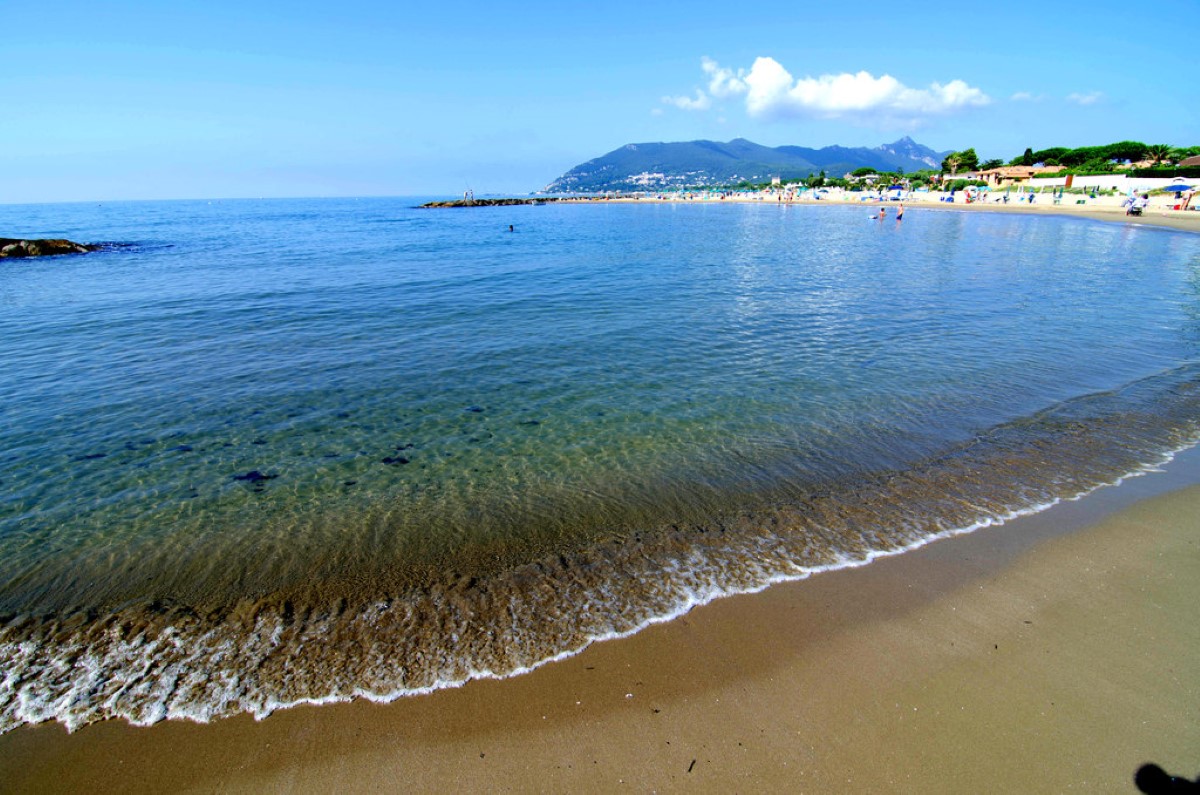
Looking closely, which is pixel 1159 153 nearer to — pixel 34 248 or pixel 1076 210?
pixel 1076 210

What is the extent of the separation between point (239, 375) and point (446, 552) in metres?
11.2

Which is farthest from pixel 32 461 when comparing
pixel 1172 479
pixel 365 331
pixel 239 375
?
pixel 1172 479

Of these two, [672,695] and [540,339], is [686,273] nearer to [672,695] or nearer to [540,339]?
[540,339]

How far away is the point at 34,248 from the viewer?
4512 centimetres

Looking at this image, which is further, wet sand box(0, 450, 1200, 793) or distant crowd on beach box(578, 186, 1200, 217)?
distant crowd on beach box(578, 186, 1200, 217)

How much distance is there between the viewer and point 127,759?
484 cm

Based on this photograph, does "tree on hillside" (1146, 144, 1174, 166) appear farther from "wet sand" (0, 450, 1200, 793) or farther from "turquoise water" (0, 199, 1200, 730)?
"wet sand" (0, 450, 1200, 793)

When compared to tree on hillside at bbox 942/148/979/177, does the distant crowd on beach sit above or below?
below

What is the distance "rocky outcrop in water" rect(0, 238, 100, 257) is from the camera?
4444cm

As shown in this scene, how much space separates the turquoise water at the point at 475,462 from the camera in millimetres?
6242

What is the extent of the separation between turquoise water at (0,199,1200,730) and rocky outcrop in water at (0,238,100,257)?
28828mm

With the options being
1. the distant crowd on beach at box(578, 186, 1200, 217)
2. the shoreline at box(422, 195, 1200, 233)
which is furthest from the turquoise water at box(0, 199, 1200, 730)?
the distant crowd on beach at box(578, 186, 1200, 217)

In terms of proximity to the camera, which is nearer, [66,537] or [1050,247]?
[66,537]

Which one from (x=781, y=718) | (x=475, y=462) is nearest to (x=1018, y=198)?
(x=475, y=462)
